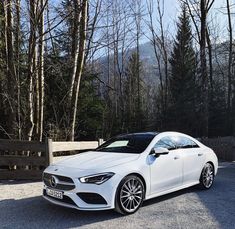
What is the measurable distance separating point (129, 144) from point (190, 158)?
4.74ft

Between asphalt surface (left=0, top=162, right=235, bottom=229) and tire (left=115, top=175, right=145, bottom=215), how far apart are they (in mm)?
130

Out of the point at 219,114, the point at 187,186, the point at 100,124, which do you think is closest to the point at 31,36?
the point at 187,186

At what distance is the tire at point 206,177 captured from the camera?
848 cm

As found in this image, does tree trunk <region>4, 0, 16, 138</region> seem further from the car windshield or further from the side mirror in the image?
the side mirror

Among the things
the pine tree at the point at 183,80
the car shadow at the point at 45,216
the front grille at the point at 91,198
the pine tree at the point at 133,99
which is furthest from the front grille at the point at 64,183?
the pine tree at the point at 183,80

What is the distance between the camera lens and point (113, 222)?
236 inches

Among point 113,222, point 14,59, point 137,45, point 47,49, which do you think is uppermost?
point 137,45

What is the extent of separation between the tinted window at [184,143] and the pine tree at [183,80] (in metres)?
21.8

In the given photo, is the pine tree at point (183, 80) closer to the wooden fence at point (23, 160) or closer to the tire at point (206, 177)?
the wooden fence at point (23, 160)

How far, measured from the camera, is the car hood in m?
6.48

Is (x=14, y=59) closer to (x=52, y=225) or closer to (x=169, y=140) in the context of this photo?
(x=169, y=140)

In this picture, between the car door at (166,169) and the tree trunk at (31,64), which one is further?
the tree trunk at (31,64)

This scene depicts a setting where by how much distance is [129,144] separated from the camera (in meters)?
7.69

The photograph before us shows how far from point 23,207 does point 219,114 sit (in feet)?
80.9
